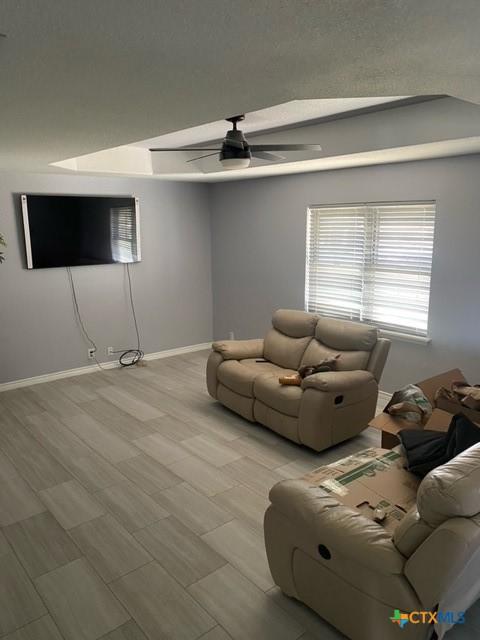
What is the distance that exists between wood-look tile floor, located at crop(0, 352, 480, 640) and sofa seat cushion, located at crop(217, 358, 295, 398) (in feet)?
1.15

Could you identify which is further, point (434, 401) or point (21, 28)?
point (434, 401)

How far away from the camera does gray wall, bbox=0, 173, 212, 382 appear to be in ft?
16.4

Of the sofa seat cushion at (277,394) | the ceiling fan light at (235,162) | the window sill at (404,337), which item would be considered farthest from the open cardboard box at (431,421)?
the ceiling fan light at (235,162)

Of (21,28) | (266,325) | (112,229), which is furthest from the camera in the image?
(266,325)

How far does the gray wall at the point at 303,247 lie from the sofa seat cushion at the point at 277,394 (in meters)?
1.44

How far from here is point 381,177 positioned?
4.42 m

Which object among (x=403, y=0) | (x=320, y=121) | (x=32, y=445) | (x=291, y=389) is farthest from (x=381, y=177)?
(x=32, y=445)

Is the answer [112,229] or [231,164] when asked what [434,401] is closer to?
[231,164]

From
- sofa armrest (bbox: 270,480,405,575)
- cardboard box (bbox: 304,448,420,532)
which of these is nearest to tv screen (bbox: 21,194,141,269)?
cardboard box (bbox: 304,448,420,532)

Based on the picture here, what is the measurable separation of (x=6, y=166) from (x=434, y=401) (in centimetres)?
423

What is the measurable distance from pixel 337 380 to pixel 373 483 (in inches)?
47.8

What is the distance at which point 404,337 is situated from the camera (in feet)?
14.6

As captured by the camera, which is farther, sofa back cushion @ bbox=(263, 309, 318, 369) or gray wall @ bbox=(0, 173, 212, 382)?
gray wall @ bbox=(0, 173, 212, 382)

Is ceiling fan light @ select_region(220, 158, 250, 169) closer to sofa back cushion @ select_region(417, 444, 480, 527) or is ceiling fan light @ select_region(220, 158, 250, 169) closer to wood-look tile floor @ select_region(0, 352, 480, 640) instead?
wood-look tile floor @ select_region(0, 352, 480, 640)
